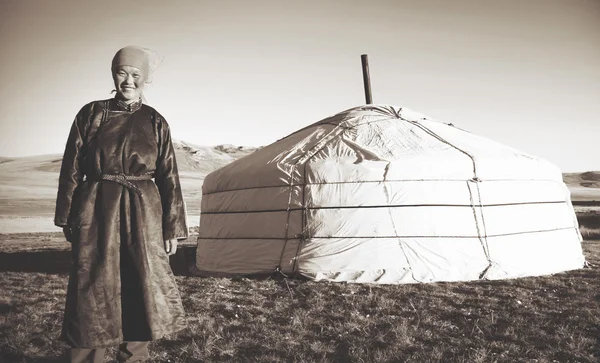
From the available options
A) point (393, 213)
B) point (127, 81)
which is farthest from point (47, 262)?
point (127, 81)

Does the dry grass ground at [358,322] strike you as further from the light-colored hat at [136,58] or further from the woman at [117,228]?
the light-colored hat at [136,58]

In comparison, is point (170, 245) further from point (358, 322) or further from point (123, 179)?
point (358, 322)

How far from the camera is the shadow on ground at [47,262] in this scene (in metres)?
5.82

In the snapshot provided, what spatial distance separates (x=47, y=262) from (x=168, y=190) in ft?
18.5

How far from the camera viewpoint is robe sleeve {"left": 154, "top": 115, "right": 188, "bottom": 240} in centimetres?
213

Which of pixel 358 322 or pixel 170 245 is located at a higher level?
pixel 170 245

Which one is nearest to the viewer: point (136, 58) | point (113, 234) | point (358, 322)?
point (113, 234)

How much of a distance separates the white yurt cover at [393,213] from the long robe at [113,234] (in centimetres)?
272

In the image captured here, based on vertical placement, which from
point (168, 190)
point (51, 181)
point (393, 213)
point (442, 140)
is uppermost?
point (442, 140)

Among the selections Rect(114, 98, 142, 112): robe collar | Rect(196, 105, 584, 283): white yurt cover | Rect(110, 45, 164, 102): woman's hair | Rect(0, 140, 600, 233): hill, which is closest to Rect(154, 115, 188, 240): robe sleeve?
Rect(114, 98, 142, 112): robe collar

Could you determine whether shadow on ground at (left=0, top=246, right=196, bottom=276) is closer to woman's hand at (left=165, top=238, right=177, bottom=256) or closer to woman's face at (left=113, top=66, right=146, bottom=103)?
woman's hand at (left=165, top=238, right=177, bottom=256)

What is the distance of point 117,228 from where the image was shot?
1.97m

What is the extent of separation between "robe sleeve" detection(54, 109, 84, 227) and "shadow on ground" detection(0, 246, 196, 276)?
11.8ft

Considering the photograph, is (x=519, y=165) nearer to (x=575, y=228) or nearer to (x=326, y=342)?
(x=575, y=228)
